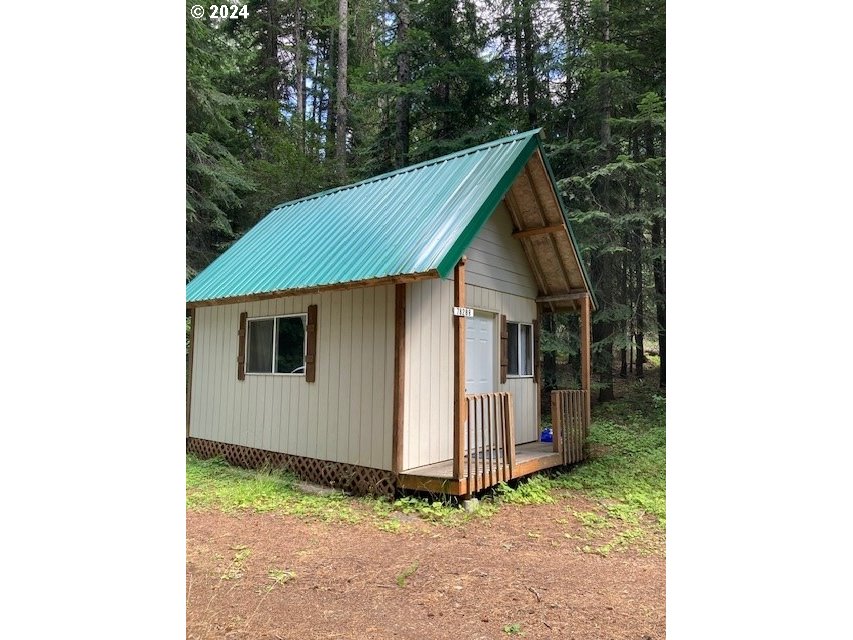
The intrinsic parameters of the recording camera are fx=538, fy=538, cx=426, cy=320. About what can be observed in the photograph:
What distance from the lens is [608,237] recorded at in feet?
26.9

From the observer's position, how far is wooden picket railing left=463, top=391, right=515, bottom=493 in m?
4.61

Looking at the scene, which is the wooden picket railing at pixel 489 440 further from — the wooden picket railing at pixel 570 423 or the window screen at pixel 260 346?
the window screen at pixel 260 346

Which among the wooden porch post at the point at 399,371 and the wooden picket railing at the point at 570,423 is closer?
the wooden porch post at the point at 399,371

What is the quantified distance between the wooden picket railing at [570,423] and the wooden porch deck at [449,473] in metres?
0.16

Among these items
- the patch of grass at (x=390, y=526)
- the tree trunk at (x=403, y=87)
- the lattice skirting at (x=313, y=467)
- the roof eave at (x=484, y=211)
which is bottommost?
the patch of grass at (x=390, y=526)

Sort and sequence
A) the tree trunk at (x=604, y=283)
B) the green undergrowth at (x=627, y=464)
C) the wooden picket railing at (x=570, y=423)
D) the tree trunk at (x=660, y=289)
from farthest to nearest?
1. the tree trunk at (x=660, y=289)
2. the tree trunk at (x=604, y=283)
3. the wooden picket railing at (x=570, y=423)
4. the green undergrowth at (x=627, y=464)

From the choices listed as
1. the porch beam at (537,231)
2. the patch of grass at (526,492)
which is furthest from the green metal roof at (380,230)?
the patch of grass at (526,492)

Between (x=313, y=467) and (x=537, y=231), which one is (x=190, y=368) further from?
(x=537, y=231)

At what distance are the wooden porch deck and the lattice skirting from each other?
22 cm

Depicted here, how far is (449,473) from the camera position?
15.3 feet

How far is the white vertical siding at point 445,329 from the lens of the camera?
16.5ft
